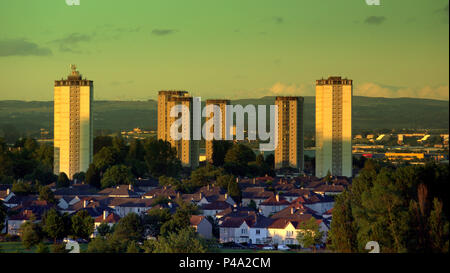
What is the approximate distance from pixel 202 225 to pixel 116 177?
1781 cm

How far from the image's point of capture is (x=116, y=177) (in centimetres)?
4797

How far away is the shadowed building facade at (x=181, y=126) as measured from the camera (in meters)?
69.5

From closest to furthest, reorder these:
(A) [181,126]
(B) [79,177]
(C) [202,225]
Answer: (C) [202,225] → (B) [79,177] → (A) [181,126]

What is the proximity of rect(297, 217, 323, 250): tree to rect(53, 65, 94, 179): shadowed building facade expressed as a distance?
31704 millimetres

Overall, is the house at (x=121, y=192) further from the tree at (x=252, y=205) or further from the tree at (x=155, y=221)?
the tree at (x=155, y=221)

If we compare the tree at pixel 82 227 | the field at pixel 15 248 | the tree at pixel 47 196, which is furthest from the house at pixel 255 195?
the field at pixel 15 248

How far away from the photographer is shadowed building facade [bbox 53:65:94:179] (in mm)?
59875

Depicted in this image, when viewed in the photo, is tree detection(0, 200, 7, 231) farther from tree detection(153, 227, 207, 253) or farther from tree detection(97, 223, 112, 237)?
tree detection(153, 227, 207, 253)

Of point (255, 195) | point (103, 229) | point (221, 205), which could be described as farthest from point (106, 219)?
point (255, 195)

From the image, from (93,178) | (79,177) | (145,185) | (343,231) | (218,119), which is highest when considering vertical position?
(218,119)

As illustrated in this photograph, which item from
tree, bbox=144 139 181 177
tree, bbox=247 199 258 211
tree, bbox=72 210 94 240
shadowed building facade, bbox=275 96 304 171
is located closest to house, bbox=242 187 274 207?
tree, bbox=247 199 258 211

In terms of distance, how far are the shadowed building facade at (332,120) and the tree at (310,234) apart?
34556 millimetres

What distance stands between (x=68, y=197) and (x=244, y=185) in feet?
33.6

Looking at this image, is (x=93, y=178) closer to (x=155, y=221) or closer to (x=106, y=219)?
(x=106, y=219)
